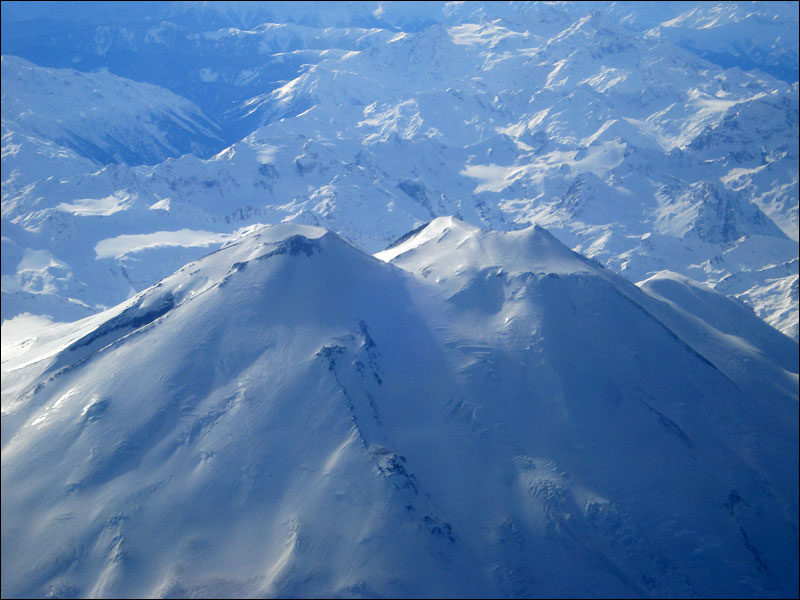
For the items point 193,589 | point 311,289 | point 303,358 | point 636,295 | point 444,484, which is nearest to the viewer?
point 193,589

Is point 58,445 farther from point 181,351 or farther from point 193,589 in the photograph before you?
point 193,589

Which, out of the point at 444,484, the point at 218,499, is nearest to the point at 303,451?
the point at 218,499

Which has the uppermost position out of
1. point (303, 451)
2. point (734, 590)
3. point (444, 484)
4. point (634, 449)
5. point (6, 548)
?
point (6, 548)

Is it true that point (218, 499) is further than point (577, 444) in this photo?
No

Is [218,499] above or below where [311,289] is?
below

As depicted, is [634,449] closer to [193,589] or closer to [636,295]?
[636,295]

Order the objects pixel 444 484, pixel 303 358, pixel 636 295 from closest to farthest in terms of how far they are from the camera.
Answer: pixel 444 484 < pixel 303 358 < pixel 636 295
